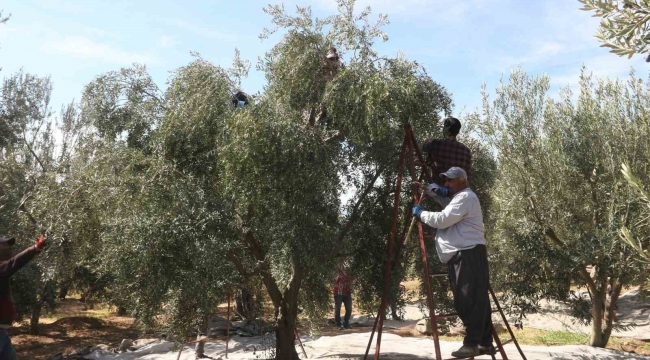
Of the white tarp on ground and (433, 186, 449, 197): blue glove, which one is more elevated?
(433, 186, 449, 197): blue glove

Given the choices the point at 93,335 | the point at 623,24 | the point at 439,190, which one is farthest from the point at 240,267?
the point at 93,335

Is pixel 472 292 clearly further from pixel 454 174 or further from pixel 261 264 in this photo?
pixel 261 264

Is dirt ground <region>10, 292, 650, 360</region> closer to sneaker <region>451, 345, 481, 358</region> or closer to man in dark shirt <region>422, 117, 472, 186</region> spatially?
man in dark shirt <region>422, 117, 472, 186</region>

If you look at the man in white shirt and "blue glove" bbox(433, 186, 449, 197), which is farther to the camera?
"blue glove" bbox(433, 186, 449, 197)

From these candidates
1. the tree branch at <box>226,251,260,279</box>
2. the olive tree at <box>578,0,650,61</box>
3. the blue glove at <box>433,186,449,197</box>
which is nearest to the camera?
the olive tree at <box>578,0,650,61</box>

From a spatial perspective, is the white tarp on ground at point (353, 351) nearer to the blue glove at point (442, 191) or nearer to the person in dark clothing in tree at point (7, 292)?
the person in dark clothing in tree at point (7, 292)

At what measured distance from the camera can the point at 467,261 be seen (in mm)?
6422

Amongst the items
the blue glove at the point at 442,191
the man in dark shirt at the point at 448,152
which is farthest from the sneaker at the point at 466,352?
the man in dark shirt at the point at 448,152

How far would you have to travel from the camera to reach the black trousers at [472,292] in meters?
6.38

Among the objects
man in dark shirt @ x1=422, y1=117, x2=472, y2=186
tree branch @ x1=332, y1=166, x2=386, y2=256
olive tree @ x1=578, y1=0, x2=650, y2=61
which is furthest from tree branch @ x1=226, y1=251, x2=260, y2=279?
olive tree @ x1=578, y1=0, x2=650, y2=61

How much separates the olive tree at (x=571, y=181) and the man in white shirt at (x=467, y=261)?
16.4ft

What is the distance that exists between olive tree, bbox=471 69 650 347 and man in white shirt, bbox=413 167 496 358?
4.99 m

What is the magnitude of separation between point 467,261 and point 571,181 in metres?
7.72

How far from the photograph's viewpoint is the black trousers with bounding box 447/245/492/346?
638 cm
